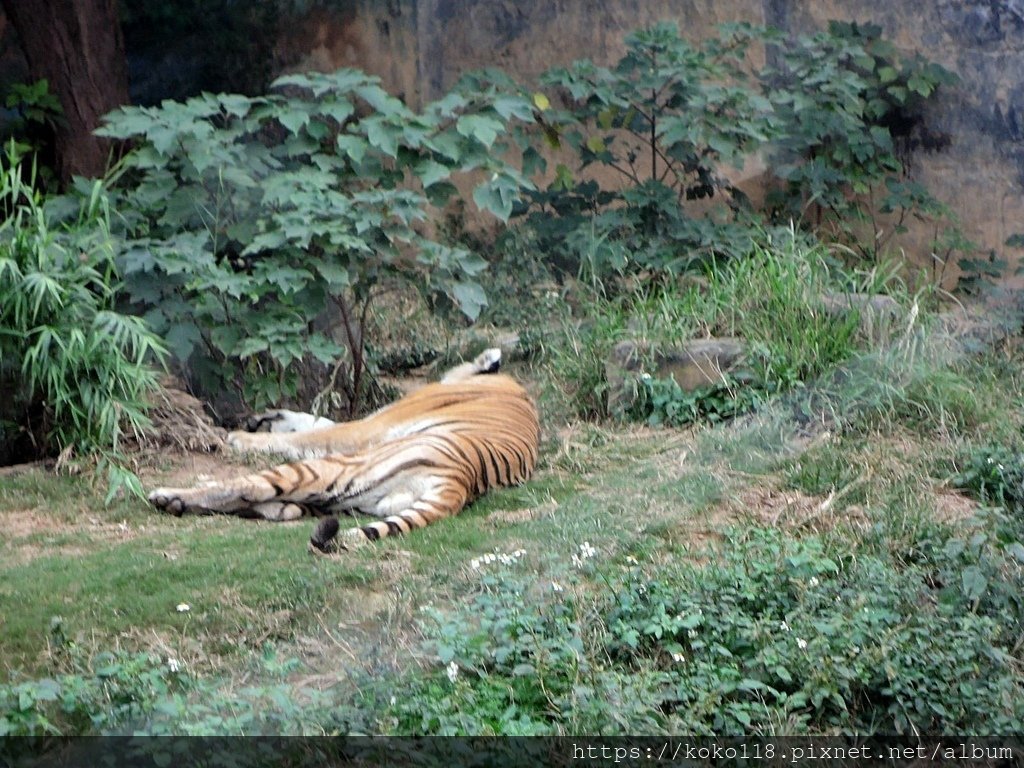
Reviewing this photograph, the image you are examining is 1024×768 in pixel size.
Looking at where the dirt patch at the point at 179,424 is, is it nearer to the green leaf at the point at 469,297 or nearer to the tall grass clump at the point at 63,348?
the tall grass clump at the point at 63,348

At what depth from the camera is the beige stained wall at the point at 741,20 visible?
28.7 feet

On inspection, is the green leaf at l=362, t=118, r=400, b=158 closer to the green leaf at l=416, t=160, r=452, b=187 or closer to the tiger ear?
the green leaf at l=416, t=160, r=452, b=187

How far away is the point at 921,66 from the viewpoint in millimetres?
8773

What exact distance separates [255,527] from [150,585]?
2.84 feet

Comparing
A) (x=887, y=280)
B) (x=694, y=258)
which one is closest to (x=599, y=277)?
(x=694, y=258)

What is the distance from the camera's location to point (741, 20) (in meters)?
9.01

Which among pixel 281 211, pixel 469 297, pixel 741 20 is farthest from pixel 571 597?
pixel 741 20

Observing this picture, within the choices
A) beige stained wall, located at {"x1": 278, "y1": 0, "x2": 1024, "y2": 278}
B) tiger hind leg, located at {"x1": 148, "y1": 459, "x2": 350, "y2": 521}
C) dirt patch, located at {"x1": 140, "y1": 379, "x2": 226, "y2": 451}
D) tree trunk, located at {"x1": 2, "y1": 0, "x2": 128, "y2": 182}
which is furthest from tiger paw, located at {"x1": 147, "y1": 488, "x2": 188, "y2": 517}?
beige stained wall, located at {"x1": 278, "y1": 0, "x2": 1024, "y2": 278}

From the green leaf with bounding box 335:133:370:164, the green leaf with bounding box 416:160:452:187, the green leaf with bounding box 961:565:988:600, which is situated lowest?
the green leaf with bounding box 961:565:988:600

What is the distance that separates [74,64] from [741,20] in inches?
179

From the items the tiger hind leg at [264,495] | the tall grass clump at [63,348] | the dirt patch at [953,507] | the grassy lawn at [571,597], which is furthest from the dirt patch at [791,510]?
the tall grass clump at [63,348]

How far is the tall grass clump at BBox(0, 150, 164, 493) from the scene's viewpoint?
5.58 metres

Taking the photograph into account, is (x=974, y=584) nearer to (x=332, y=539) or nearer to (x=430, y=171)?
(x=332, y=539)

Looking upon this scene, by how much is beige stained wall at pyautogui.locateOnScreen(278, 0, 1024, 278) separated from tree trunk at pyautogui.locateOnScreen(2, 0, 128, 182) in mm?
1767
